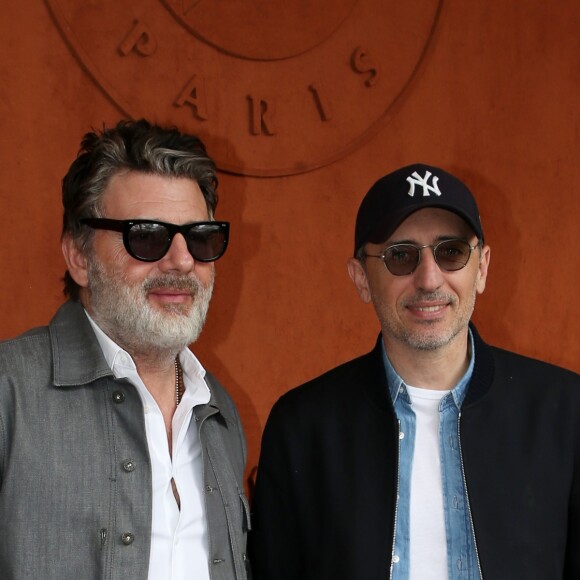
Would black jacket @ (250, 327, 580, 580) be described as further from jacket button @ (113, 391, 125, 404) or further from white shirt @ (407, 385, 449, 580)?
jacket button @ (113, 391, 125, 404)

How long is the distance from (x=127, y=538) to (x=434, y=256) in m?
0.86

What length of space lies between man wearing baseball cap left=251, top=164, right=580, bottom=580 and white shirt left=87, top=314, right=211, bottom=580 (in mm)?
210

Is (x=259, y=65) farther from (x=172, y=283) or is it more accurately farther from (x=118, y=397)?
(x=118, y=397)

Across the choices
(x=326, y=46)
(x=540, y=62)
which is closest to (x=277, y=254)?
(x=326, y=46)

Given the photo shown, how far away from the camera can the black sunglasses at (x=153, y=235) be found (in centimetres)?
195

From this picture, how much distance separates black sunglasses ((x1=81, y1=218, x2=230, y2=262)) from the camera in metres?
1.95

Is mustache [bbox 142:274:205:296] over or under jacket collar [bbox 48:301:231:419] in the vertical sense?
over

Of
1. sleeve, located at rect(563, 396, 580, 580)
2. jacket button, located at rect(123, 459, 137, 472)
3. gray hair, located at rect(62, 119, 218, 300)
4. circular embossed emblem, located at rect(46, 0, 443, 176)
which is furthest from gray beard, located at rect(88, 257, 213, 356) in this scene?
circular embossed emblem, located at rect(46, 0, 443, 176)

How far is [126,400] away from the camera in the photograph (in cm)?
189

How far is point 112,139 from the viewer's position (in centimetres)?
203

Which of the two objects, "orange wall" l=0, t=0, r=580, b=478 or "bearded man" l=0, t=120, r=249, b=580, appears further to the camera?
"orange wall" l=0, t=0, r=580, b=478

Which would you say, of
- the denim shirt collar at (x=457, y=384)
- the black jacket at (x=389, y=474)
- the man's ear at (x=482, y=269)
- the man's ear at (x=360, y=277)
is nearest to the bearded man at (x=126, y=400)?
the black jacket at (x=389, y=474)

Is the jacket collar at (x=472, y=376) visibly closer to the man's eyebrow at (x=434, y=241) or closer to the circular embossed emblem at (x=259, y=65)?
the man's eyebrow at (x=434, y=241)

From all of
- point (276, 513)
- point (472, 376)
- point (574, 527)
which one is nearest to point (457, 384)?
point (472, 376)
